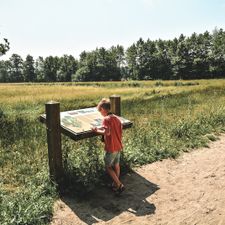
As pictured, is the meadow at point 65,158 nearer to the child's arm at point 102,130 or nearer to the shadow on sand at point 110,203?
the shadow on sand at point 110,203

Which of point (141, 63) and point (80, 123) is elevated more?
point (141, 63)

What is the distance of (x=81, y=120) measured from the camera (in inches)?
235

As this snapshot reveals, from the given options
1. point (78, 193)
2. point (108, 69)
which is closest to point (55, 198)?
point (78, 193)

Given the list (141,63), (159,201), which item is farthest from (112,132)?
(141,63)

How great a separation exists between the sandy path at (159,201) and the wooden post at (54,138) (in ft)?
2.02

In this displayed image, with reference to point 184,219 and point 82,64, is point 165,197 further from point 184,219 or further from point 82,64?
point 82,64

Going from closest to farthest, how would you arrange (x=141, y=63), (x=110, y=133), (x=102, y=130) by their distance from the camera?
(x=110, y=133), (x=102, y=130), (x=141, y=63)

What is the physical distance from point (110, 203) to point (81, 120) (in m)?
1.75

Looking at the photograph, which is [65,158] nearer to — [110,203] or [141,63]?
[110,203]

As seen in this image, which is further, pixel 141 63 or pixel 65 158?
pixel 141 63

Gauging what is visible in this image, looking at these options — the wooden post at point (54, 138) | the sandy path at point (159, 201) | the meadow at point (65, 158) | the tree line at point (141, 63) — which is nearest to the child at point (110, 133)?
the sandy path at point (159, 201)

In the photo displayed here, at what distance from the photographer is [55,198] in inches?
206

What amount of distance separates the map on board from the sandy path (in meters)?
1.25

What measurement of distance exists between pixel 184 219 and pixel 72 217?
1.78 metres
